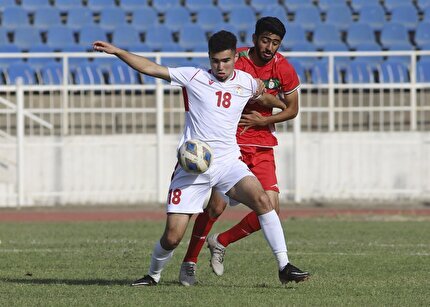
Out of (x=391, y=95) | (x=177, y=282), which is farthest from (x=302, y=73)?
(x=177, y=282)

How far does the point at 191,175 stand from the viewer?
27.2ft

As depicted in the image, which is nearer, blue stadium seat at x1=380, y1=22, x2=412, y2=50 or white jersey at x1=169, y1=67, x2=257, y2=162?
white jersey at x1=169, y1=67, x2=257, y2=162

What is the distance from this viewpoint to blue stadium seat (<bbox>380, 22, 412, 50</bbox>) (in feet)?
74.3

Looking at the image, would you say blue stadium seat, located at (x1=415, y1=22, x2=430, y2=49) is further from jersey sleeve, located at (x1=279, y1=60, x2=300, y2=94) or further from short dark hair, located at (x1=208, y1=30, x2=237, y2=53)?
short dark hair, located at (x1=208, y1=30, x2=237, y2=53)

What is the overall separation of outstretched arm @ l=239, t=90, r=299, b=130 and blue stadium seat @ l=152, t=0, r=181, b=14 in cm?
1450

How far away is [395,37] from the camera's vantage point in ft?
74.7

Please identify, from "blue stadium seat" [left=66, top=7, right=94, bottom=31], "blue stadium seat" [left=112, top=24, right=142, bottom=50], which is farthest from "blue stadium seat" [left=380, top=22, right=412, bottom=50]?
Result: "blue stadium seat" [left=66, top=7, right=94, bottom=31]

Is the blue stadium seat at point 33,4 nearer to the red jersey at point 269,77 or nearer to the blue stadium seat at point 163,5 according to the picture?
the blue stadium seat at point 163,5

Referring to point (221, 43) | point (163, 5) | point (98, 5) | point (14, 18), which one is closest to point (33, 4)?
point (14, 18)

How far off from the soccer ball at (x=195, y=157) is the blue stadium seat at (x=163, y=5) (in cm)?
1559

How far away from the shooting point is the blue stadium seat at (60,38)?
2244cm

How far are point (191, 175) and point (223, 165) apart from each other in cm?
26

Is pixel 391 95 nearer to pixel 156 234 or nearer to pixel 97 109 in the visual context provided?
pixel 97 109

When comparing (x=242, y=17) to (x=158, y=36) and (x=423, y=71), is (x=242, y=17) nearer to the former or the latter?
(x=158, y=36)
